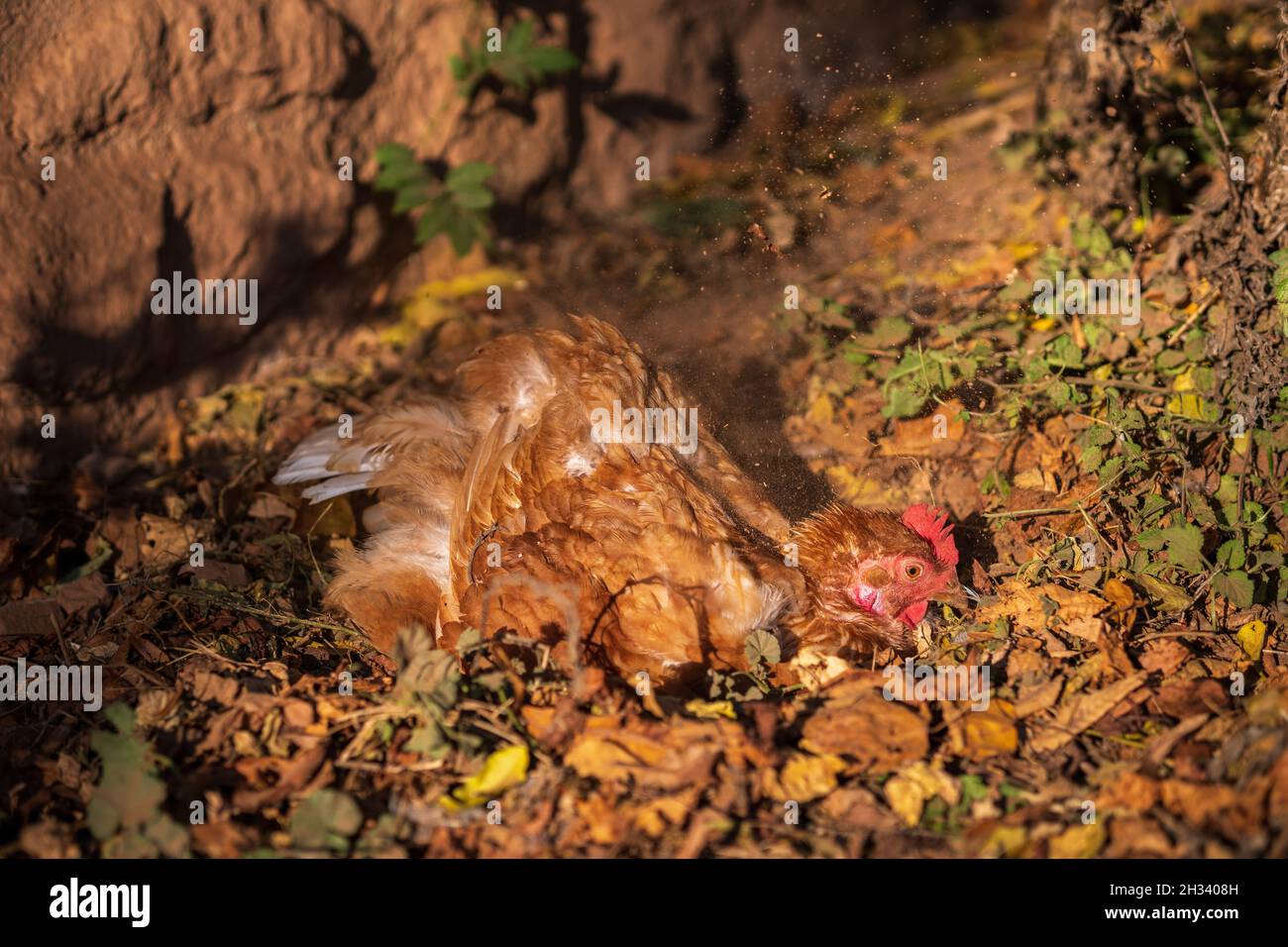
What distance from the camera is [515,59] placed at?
17.3 feet

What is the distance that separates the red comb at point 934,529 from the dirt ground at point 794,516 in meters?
0.25

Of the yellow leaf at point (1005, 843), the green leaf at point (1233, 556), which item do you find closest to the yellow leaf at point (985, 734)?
the yellow leaf at point (1005, 843)

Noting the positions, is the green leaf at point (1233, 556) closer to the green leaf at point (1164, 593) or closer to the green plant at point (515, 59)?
the green leaf at point (1164, 593)

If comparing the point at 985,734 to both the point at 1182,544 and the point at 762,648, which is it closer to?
the point at 762,648

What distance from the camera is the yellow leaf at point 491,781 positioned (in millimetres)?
2590

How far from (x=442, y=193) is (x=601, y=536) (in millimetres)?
2650

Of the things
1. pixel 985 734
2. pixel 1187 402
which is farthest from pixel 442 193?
pixel 985 734

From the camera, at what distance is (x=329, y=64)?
5.05 meters

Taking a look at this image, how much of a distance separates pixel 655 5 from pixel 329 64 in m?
2.29

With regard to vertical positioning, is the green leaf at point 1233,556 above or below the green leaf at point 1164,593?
above

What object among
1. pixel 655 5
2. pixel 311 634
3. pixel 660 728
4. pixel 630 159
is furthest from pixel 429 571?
pixel 655 5

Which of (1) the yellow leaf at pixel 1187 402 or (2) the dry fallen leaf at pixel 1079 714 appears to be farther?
(1) the yellow leaf at pixel 1187 402

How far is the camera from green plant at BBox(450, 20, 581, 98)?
524 cm

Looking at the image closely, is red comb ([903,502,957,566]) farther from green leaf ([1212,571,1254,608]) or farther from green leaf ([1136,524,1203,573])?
green leaf ([1212,571,1254,608])
